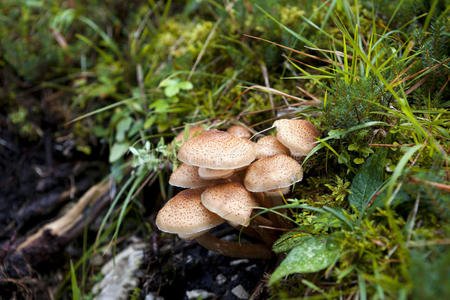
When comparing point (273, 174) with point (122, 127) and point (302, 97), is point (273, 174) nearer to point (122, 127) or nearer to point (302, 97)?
point (302, 97)

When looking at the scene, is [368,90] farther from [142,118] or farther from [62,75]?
[62,75]

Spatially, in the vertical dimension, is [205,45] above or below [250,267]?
above

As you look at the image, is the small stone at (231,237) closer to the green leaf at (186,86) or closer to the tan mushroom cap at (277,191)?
the tan mushroom cap at (277,191)

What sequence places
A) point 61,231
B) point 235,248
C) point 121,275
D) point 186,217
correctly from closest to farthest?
point 186,217, point 235,248, point 121,275, point 61,231

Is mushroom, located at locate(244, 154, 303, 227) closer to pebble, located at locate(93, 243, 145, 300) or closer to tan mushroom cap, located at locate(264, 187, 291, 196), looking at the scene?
tan mushroom cap, located at locate(264, 187, 291, 196)

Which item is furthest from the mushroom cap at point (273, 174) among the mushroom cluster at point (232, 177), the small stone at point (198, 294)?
the small stone at point (198, 294)

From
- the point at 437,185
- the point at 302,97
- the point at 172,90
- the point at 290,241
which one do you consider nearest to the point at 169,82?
the point at 172,90

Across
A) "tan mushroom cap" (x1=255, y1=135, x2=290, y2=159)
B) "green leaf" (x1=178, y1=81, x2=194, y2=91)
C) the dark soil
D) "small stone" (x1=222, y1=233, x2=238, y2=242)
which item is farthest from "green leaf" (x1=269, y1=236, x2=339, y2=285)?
"green leaf" (x1=178, y1=81, x2=194, y2=91)
